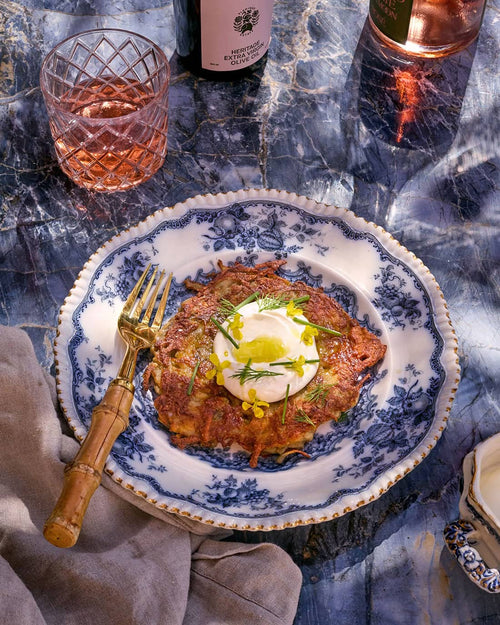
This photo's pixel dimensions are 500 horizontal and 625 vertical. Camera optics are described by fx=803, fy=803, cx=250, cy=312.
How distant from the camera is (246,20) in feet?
6.08

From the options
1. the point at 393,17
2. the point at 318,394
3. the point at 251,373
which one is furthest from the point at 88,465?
the point at 393,17

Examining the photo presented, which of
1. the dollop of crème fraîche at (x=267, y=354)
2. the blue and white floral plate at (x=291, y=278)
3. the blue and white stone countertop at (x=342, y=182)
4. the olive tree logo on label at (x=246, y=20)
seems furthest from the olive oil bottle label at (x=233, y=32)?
the dollop of crème fraîche at (x=267, y=354)

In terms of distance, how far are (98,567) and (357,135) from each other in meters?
1.22

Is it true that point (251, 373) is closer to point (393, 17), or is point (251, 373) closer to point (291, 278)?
point (291, 278)

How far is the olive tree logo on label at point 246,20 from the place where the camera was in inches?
72.1

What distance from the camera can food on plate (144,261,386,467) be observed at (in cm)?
145

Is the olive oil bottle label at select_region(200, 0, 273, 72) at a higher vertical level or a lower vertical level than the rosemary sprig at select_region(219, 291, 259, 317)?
higher

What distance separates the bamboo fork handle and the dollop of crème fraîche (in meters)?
0.19

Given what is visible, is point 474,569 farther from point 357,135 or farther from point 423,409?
point 357,135

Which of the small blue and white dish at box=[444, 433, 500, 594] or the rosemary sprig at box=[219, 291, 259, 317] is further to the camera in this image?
the rosemary sprig at box=[219, 291, 259, 317]

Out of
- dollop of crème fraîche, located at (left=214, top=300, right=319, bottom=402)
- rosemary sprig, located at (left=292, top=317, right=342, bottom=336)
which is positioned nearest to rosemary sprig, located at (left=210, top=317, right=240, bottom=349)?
dollop of crème fraîche, located at (left=214, top=300, right=319, bottom=402)

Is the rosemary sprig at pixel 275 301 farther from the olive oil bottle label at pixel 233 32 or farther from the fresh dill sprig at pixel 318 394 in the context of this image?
the olive oil bottle label at pixel 233 32

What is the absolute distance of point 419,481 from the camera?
1513 mm

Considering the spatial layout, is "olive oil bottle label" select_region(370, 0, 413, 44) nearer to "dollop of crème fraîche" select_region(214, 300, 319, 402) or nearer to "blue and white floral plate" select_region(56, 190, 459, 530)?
"blue and white floral plate" select_region(56, 190, 459, 530)
